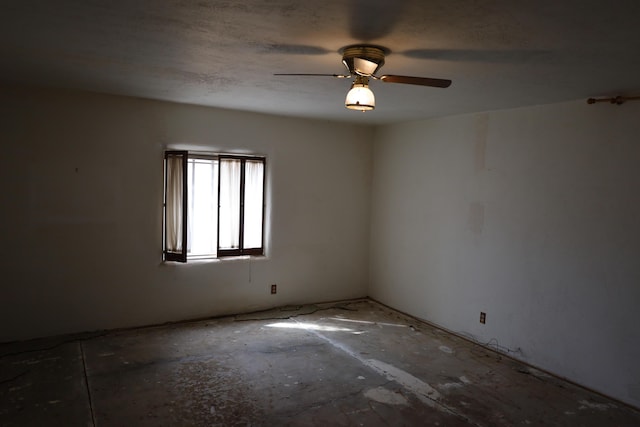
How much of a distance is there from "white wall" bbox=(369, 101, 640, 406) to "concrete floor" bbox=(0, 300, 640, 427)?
0.35 meters

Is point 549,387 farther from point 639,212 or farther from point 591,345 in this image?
point 639,212

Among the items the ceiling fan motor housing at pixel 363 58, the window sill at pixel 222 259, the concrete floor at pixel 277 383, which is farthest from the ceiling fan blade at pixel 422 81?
the window sill at pixel 222 259

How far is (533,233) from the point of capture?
4145 millimetres

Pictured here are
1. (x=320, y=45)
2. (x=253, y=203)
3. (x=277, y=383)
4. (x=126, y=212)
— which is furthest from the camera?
(x=253, y=203)

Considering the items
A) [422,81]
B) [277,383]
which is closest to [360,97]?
[422,81]

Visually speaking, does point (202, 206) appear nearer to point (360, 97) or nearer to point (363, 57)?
point (360, 97)

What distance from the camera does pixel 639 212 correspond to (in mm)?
3418

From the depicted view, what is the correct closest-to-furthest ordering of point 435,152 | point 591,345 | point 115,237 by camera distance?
point 591,345 < point 115,237 < point 435,152

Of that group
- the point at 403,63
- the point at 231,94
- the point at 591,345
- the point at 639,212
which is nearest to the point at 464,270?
the point at 591,345

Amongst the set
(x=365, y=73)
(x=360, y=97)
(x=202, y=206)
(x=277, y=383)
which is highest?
(x=365, y=73)

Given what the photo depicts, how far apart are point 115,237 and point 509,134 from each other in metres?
4.22

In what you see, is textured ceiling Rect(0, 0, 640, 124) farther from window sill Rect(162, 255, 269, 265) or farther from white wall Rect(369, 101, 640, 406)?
window sill Rect(162, 255, 269, 265)

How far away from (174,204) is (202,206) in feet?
1.23

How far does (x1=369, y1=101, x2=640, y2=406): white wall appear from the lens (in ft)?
11.6
